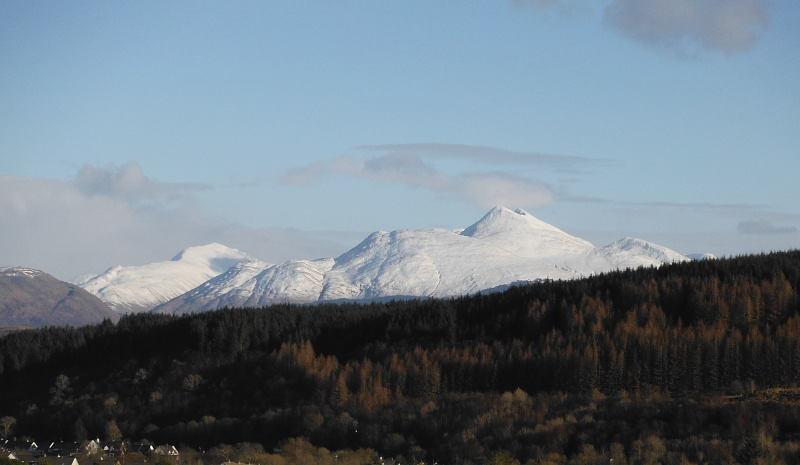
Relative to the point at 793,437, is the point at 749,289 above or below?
above

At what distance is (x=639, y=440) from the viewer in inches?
3445

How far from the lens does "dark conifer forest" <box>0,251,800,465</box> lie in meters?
95.2

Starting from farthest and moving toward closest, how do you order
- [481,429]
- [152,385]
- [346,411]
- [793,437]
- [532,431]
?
1. [152,385]
2. [346,411]
3. [481,429]
4. [532,431]
5. [793,437]

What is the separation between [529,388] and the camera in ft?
486

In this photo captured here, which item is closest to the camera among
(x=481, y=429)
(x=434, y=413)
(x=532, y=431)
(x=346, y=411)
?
(x=532, y=431)

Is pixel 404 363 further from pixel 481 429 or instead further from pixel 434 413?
pixel 481 429

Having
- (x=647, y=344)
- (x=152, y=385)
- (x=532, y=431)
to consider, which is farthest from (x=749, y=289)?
(x=152, y=385)

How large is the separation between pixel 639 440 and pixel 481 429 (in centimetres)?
2468

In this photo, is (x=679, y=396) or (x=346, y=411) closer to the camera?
(x=679, y=396)

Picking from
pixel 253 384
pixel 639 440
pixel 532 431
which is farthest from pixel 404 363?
pixel 639 440

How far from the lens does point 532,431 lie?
3949 inches

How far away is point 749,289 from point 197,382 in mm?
87731

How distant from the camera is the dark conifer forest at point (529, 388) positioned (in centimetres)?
9525

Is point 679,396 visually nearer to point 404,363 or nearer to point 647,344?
point 647,344
